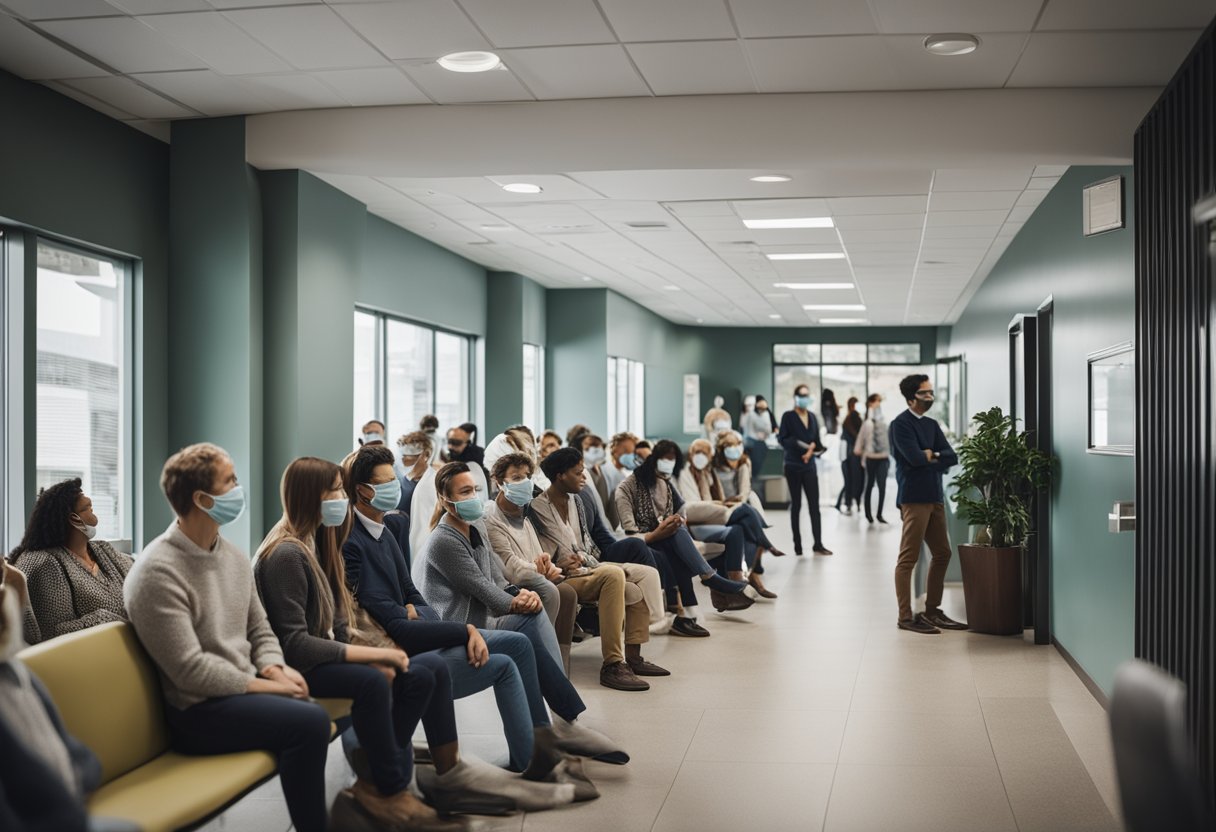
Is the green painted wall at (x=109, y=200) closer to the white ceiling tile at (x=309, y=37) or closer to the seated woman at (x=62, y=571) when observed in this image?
the white ceiling tile at (x=309, y=37)

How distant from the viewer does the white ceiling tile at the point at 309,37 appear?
Result: 491 cm

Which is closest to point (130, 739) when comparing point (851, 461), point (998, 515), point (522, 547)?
point (522, 547)

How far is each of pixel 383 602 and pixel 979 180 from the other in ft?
17.1

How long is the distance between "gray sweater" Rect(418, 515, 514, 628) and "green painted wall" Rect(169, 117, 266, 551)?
89.4 inches

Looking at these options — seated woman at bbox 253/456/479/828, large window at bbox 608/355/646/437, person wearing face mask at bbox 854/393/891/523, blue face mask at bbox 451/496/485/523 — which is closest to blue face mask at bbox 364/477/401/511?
seated woman at bbox 253/456/479/828

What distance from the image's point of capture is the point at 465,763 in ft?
13.7

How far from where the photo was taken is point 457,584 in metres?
4.97

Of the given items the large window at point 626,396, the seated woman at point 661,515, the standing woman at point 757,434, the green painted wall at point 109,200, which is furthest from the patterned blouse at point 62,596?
the standing woman at point 757,434

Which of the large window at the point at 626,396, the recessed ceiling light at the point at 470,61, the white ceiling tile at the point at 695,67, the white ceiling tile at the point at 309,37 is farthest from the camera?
the large window at the point at 626,396

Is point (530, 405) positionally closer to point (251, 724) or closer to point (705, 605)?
point (705, 605)

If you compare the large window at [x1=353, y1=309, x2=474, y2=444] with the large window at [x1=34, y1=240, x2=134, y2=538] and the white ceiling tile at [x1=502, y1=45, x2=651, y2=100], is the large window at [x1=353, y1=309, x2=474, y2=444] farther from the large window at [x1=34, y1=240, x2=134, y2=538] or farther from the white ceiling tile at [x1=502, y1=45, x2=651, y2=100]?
the white ceiling tile at [x1=502, y1=45, x2=651, y2=100]

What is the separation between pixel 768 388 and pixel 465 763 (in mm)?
20564

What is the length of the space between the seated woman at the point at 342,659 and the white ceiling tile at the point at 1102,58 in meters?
3.62

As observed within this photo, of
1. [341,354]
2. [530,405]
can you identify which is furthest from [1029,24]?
[530,405]
